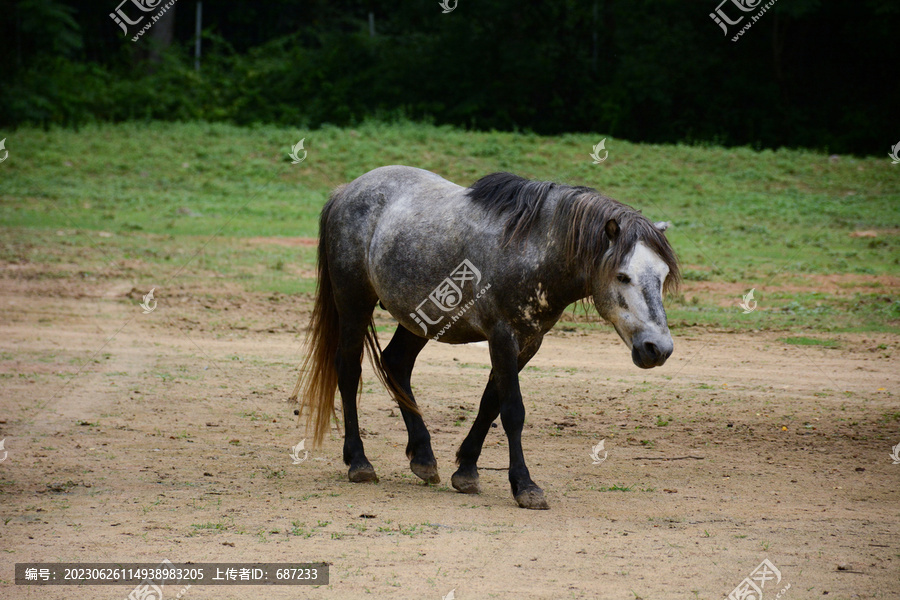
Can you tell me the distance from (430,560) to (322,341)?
245 cm

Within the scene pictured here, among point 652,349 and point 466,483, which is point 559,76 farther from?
point 652,349

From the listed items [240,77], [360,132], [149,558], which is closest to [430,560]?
[149,558]

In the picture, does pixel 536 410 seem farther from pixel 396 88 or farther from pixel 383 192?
pixel 396 88

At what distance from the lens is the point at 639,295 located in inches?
193

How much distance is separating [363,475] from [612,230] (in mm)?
2394

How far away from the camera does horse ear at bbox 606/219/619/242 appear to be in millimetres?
4984

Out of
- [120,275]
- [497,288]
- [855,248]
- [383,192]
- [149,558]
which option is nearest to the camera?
[149,558]

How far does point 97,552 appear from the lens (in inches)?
181

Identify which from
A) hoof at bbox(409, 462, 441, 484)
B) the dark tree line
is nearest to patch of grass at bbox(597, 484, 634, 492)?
hoof at bbox(409, 462, 441, 484)

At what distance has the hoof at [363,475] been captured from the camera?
605 cm
